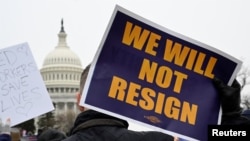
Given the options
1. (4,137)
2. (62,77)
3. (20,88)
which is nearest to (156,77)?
(4,137)

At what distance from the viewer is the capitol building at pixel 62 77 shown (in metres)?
102

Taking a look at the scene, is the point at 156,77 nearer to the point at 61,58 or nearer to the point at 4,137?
the point at 4,137

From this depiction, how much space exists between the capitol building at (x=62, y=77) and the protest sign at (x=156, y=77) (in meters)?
96.7

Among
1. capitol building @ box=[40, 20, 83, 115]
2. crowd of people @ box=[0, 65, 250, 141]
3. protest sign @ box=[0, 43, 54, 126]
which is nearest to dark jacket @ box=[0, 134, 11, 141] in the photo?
protest sign @ box=[0, 43, 54, 126]

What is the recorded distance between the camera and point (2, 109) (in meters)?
4.76

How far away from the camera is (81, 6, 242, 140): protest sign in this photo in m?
2.83

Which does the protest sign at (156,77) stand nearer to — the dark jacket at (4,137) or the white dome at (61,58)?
the dark jacket at (4,137)

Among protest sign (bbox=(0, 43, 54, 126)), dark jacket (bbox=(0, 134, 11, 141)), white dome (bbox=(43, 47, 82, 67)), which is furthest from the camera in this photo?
white dome (bbox=(43, 47, 82, 67))

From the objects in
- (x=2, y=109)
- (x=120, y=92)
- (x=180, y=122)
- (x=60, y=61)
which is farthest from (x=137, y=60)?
(x=60, y=61)

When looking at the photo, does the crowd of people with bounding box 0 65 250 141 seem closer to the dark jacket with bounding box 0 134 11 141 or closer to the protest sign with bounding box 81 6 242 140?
the protest sign with bounding box 81 6 242 140

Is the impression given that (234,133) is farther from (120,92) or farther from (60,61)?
(60,61)

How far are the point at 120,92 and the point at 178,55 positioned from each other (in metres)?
0.33

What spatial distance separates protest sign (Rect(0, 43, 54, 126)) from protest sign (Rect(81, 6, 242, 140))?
1959 mm

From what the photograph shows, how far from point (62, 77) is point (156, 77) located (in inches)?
4018
